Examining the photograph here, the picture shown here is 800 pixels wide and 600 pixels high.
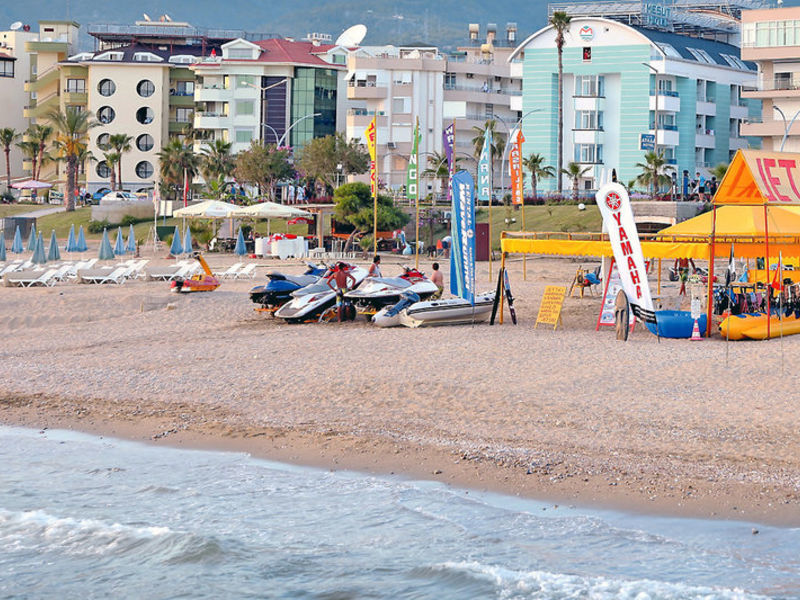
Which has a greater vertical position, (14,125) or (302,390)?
(14,125)

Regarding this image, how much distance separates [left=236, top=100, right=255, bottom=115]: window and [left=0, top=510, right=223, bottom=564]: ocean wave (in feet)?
285

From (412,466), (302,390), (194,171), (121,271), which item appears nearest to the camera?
(412,466)

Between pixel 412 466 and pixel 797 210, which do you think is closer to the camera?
pixel 412 466

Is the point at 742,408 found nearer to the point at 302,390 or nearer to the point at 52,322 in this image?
the point at 302,390

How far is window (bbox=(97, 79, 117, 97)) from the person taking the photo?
334ft

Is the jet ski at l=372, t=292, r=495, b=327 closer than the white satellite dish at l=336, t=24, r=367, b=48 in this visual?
Yes

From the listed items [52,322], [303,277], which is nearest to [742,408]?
[303,277]

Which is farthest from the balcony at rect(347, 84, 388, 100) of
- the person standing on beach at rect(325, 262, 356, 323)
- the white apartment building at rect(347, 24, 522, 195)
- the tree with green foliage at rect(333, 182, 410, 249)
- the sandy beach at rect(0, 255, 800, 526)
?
the sandy beach at rect(0, 255, 800, 526)

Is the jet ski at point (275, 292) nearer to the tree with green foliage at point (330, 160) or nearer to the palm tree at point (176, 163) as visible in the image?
the tree with green foliage at point (330, 160)

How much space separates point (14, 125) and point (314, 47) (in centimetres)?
2908

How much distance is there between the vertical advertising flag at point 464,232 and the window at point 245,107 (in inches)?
2979

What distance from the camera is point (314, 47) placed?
102 metres

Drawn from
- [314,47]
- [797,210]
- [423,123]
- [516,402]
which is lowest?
[516,402]

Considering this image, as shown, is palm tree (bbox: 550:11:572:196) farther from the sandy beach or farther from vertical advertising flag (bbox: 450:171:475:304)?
the sandy beach
